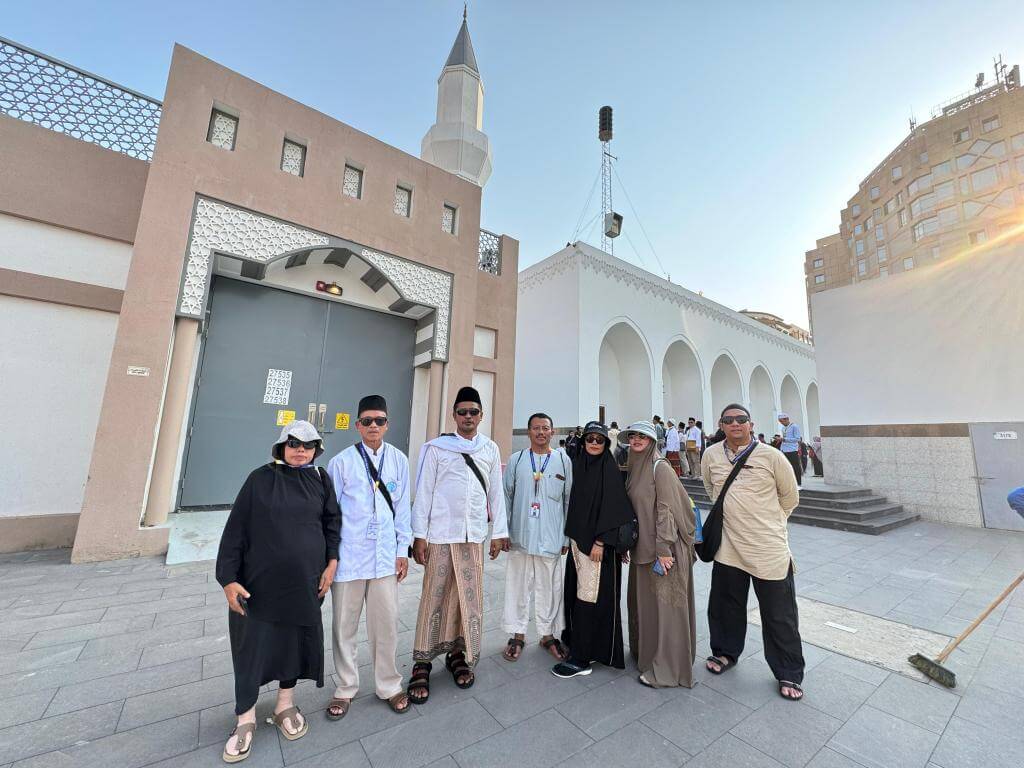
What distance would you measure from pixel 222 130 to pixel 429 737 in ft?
21.2

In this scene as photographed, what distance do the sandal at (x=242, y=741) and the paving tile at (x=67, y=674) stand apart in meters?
1.12

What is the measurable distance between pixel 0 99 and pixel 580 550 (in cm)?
725

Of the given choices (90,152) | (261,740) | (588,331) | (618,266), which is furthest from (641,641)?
(618,266)

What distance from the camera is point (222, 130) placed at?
5199mm

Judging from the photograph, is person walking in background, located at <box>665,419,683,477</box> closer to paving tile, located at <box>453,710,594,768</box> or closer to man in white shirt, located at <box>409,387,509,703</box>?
man in white shirt, located at <box>409,387,509,703</box>

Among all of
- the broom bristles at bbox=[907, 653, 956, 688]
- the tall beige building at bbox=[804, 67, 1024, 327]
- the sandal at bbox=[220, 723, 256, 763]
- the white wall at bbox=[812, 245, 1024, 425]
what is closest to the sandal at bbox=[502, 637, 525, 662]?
the sandal at bbox=[220, 723, 256, 763]

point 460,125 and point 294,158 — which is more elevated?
point 460,125

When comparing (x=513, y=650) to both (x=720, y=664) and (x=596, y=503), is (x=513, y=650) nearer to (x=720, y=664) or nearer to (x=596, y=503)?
(x=596, y=503)

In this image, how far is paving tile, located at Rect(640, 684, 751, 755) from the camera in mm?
1947

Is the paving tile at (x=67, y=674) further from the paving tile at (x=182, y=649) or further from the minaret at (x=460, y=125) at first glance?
the minaret at (x=460, y=125)

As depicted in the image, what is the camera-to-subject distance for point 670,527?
97.8 inches

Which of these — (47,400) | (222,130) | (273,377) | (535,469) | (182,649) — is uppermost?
(222,130)

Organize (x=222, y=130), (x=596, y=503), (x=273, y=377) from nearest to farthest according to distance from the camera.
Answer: (x=596, y=503), (x=222, y=130), (x=273, y=377)

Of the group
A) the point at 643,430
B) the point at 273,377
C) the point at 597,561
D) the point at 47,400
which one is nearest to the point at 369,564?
the point at 597,561
